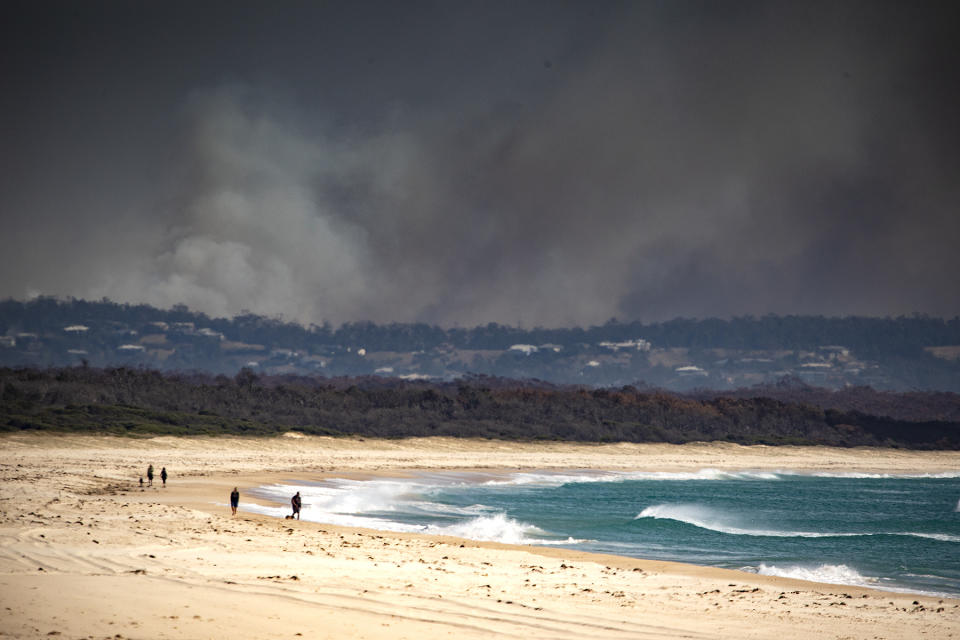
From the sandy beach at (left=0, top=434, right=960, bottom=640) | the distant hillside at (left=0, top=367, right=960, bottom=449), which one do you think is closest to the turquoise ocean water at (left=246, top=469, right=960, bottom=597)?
the sandy beach at (left=0, top=434, right=960, bottom=640)

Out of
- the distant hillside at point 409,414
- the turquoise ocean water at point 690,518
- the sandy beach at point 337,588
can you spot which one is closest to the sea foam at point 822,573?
the turquoise ocean water at point 690,518

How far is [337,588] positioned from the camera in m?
15.1

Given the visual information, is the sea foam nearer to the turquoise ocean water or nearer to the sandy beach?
the turquoise ocean water

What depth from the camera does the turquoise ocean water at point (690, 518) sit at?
25.8 metres

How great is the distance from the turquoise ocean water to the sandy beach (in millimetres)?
3669

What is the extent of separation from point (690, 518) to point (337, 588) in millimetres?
25460

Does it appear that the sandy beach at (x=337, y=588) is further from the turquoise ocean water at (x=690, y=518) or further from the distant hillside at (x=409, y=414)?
the distant hillside at (x=409, y=414)

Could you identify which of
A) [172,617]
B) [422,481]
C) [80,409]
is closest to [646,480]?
[422,481]

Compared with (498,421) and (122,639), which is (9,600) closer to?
(122,639)

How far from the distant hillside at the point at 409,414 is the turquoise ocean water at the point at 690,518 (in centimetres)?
2363

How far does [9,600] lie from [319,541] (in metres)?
10.6

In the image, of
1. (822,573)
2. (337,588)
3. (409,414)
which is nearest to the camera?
(337,588)

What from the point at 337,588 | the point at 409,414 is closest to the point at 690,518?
the point at 337,588

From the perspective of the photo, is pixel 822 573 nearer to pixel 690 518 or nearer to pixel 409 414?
pixel 690 518
